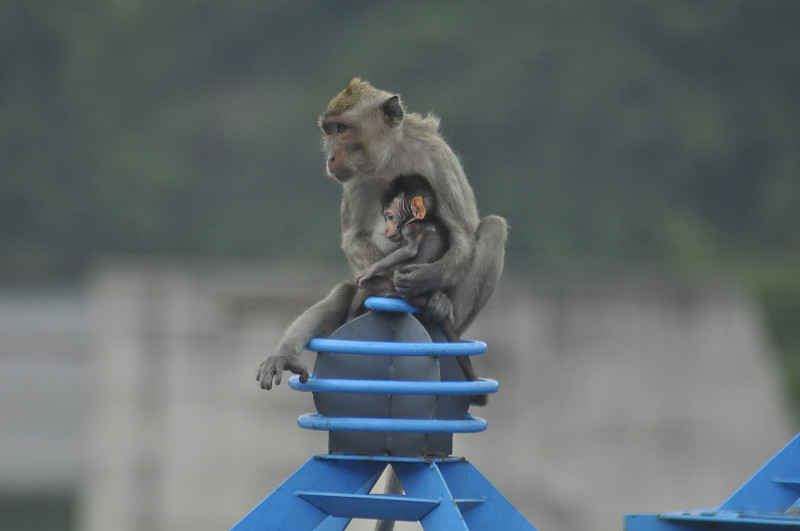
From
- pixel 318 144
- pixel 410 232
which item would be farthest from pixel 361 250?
pixel 318 144

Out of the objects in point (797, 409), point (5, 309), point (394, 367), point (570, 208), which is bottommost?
point (394, 367)

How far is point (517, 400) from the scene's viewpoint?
14.0m

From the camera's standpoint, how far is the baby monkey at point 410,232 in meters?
4.25

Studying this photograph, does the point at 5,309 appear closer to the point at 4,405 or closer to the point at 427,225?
the point at 4,405

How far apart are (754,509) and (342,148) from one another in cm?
200

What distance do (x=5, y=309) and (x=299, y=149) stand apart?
6790 mm

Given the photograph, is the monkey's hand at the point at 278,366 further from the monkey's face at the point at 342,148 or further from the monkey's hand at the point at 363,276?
the monkey's face at the point at 342,148

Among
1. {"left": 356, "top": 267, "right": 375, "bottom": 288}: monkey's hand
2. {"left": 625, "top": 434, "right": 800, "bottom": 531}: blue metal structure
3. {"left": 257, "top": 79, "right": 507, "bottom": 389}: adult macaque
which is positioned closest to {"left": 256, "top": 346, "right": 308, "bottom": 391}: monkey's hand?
{"left": 356, "top": 267, "right": 375, "bottom": 288}: monkey's hand

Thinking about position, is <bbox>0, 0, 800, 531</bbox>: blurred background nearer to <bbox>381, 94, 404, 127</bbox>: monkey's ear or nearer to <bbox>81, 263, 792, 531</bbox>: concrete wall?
<bbox>81, 263, 792, 531</bbox>: concrete wall

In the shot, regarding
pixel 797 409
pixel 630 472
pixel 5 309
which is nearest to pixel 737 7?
pixel 797 409

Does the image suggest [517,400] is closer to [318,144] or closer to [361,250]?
[361,250]

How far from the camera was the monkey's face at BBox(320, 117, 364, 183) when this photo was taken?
4844 millimetres

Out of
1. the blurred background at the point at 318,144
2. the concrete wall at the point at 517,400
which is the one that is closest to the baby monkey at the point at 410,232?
the concrete wall at the point at 517,400

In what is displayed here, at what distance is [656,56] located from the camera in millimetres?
31844
